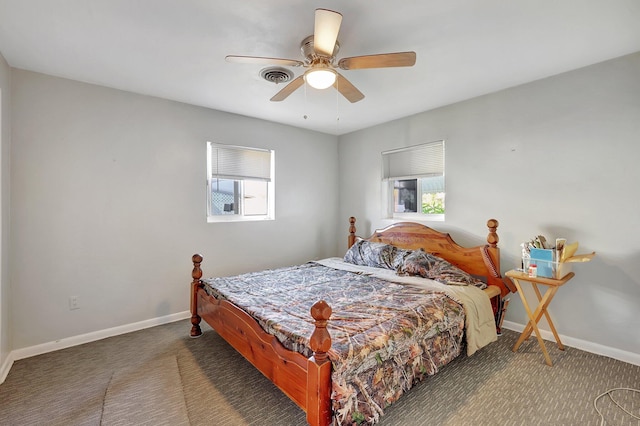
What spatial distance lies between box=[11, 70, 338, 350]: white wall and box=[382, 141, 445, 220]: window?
75.7 inches

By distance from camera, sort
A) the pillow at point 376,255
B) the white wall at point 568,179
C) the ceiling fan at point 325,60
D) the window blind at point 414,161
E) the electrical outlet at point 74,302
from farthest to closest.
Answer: the window blind at point 414,161 → the pillow at point 376,255 → the electrical outlet at point 74,302 → the white wall at point 568,179 → the ceiling fan at point 325,60

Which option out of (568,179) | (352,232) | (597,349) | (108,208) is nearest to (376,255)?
(352,232)

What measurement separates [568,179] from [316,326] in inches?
109

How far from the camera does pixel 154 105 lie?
10.7 ft

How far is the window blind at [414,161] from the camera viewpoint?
371 cm

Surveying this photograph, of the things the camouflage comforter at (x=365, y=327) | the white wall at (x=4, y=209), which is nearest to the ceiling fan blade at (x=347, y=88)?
the camouflage comforter at (x=365, y=327)

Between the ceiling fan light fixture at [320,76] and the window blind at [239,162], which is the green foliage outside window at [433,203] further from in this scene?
the ceiling fan light fixture at [320,76]

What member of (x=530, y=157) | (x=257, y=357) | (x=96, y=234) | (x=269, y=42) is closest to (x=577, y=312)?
(x=530, y=157)

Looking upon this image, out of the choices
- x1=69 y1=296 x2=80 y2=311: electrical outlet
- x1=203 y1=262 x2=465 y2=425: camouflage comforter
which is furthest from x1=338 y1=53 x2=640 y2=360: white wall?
x1=69 y1=296 x2=80 y2=311: electrical outlet

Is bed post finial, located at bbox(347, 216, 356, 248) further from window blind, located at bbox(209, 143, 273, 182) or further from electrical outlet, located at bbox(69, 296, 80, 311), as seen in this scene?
electrical outlet, located at bbox(69, 296, 80, 311)

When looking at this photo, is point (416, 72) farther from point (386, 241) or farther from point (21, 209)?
point (21, 209)

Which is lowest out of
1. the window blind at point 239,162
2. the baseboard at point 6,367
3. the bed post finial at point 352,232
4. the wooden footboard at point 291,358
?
the baseboard at point 6,367

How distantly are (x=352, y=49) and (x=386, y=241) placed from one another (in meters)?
2.51

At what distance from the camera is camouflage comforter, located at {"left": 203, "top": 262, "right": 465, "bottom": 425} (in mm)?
1606
